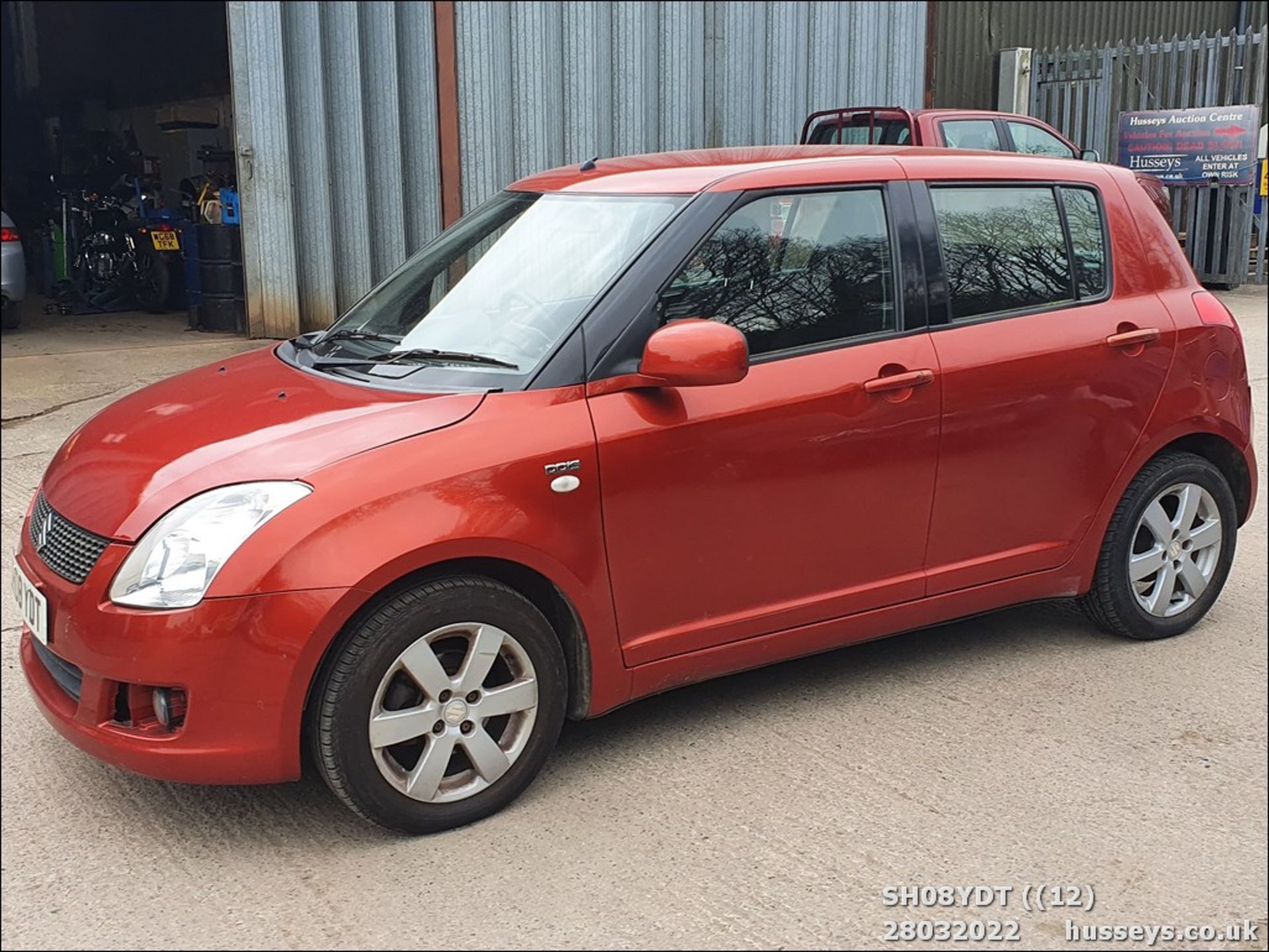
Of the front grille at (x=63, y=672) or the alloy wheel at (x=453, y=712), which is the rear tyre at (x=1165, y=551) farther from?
the front grille at (x=63, y=672)

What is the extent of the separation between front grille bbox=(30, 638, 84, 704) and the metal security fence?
1374 cm


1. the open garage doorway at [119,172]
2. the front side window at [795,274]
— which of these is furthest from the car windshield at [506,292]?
the open garage doorway at [119,172]

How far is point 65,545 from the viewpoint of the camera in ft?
10.8

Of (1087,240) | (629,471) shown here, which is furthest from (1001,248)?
(629,471)

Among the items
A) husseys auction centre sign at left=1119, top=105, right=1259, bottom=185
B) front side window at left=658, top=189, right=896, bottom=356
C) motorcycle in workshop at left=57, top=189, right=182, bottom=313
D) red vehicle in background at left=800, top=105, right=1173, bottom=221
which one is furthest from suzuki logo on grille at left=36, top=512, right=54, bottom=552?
husseys auction centre sign at left=1119, top=105, right=1259, bottom=185

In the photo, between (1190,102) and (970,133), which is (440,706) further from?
(1190,102)

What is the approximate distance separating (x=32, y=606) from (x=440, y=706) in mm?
1103

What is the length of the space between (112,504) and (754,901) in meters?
1.83

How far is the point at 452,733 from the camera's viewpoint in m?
3.31

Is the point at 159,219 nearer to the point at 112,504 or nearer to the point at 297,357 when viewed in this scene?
the point at 297,357

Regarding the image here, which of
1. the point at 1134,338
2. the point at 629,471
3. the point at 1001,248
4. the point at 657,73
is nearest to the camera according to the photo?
the point at 629,471

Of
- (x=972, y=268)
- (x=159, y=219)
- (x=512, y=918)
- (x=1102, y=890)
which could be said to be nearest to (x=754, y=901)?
(x=512, y=918)

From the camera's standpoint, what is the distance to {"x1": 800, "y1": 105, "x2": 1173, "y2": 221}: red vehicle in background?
1028 cm

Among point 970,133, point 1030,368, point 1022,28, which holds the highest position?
point 1022,28
